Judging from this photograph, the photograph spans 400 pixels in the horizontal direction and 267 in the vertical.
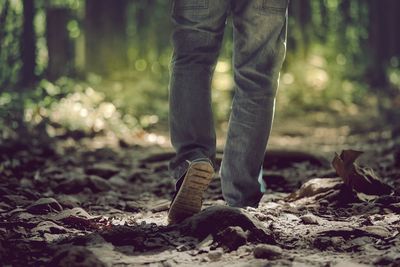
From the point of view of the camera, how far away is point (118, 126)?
26.6 feet

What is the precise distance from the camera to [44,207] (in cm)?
325

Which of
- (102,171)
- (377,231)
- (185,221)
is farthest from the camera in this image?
(102,171)

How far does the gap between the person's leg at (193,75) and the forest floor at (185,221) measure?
33 cm

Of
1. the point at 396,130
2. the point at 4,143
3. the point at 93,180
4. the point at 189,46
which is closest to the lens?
the point at 189,46

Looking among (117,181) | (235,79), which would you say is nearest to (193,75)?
(235,79)

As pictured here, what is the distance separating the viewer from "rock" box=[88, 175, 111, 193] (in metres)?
4.30

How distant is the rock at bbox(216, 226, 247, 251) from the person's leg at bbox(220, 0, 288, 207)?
55 centimetres

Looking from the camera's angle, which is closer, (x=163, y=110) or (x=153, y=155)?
(x=153, y=155)

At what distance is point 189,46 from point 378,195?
54.5 inches

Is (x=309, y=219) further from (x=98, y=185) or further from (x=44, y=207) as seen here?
(x=98, y=185)

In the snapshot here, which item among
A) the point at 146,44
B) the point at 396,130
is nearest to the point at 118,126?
the point at 396,130

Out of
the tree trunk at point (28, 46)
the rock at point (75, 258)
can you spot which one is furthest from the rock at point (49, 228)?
the tree trunk at point (28, 46)

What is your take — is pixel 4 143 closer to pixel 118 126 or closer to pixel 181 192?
pixel 118 126

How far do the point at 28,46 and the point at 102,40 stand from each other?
4.56 m
